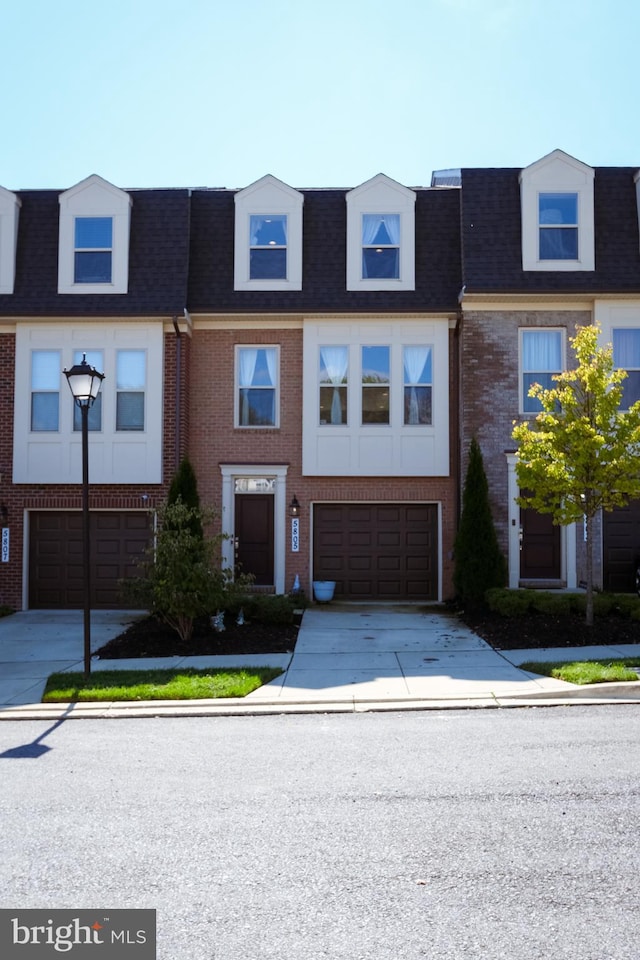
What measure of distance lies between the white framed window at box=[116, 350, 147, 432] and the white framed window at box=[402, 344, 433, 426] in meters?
5.59

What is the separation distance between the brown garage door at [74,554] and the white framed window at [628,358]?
1031cm

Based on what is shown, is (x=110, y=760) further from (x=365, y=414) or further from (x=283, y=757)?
(x=365, y=414)

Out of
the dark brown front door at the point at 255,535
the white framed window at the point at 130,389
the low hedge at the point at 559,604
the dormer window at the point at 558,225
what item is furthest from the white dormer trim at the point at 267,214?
the low hedge at the point at 559,604

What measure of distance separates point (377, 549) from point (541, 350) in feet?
17.7

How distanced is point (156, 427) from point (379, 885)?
13081mm

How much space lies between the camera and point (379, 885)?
4160 millimetres

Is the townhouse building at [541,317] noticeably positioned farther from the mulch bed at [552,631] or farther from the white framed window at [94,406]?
the white framed window at [94,406]

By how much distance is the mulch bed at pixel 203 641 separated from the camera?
1172cm

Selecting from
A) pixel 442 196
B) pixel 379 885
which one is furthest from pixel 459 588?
pixel 379 885

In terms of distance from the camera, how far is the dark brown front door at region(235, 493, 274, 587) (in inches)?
656

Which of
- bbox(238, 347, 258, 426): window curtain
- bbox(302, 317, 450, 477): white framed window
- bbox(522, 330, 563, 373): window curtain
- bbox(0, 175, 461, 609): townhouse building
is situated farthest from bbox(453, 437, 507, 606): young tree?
bbox(238, 347, 258, 426): window curtain

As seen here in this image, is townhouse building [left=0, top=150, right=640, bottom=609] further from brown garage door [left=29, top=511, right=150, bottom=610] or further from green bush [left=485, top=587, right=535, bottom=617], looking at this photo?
green bush [left=485, top=587, right=535, bottom=617]

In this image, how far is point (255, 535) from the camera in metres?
16.7

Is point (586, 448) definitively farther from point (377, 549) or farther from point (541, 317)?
point (377, 549)
